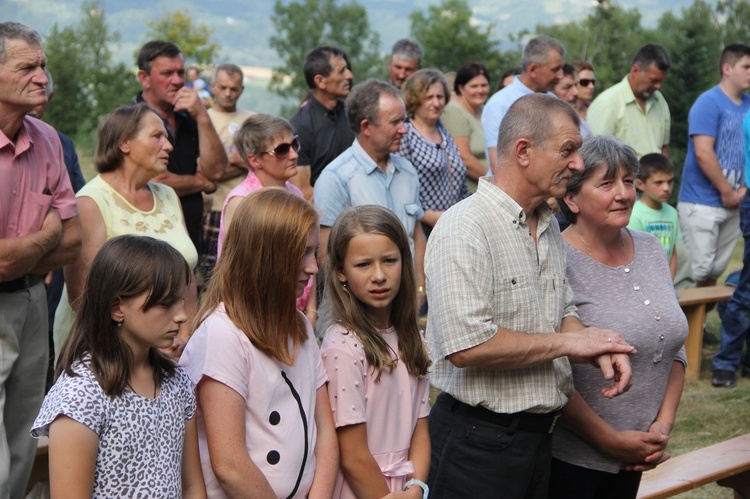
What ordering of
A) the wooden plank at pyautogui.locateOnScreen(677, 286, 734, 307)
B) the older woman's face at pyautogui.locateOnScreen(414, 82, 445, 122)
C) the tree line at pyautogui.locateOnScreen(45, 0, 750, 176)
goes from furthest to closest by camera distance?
the tree line at pyautogui.locateOnScreen(45, 0, 750, 176), the wooden plank at pyautogui.locateOnScreen(677, 286, 734, 307), the older woman's face at pyautogui.locateOnScreen(414, 82, 445, 122)

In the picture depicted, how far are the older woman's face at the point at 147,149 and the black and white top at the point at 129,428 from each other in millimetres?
2015

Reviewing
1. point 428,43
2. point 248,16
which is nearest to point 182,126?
point 428,43

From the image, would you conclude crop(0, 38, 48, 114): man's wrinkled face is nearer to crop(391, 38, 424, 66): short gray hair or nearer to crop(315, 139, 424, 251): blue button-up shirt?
crop(315, 139, 424, 251): blue button-up shirt

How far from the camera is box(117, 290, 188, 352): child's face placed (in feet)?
8.39

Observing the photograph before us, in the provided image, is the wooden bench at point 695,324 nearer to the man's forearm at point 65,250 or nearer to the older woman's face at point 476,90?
the older woman's face at point 476,90

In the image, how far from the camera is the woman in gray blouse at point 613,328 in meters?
3.45

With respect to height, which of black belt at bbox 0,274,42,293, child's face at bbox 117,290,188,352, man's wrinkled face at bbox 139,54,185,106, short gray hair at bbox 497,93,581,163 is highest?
short gray hair at bbox 497,93,581,163

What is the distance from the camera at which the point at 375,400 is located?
2.96m

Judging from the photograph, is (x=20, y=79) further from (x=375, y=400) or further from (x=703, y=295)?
(x=703, y=295)

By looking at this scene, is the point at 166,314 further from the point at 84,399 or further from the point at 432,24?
the point at 432,24

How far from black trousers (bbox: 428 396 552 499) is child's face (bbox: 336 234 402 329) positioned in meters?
0.47

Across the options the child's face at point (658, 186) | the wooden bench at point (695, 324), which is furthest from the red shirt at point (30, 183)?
the wooden bench at point (695, 324)

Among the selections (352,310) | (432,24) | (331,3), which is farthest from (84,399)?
(331,3)

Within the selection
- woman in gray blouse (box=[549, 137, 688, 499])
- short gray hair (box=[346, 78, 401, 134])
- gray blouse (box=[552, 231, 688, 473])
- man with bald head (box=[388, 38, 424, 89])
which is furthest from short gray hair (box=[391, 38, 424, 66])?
gray blouse (box=[552, 231, 688, 473])
